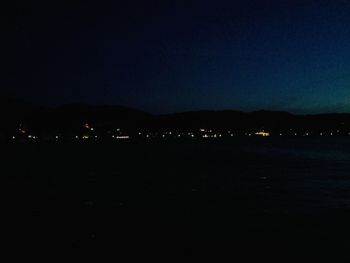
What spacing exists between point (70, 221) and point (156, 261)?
6.74 meters

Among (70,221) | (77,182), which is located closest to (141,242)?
(70,221)

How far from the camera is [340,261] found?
15.3 m

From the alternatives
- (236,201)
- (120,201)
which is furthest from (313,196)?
(120,201)

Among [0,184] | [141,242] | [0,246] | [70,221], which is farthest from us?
[0,184]

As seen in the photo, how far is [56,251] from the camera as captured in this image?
1616cm

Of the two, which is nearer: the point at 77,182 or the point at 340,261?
the point at 340,261

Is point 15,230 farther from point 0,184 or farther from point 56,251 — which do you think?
point 0,184

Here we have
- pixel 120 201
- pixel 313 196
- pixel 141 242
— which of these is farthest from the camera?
pixel 313 196

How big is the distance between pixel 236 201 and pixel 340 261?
13.2m

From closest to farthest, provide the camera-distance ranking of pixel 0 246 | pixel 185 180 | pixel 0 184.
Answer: pixel 0 246 < pixel 0 184 < pixel 185 180

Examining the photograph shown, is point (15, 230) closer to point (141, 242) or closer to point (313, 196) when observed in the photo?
point (141, 242)

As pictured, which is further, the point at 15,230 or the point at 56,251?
the point at 15,230

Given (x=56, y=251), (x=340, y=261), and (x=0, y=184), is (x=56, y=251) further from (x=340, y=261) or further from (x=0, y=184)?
(x=0, y=184)

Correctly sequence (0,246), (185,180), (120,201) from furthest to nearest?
(185,180) → (120,201) → (0,246)
